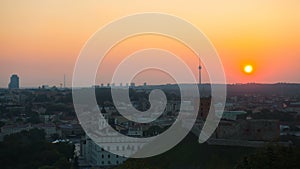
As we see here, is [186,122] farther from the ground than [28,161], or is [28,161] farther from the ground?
[186,122]

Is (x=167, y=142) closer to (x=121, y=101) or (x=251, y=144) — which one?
(x=251, y=144)

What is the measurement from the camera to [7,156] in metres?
15.7

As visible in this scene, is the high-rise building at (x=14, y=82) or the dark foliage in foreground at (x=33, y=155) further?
the high-rise building at (x=14, y=82)

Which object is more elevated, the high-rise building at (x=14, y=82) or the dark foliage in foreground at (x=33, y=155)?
the high-rise building at (x=14, y=82)

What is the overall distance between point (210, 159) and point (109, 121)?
1367cm

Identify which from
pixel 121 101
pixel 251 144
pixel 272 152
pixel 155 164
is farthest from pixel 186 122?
pixel 121 101

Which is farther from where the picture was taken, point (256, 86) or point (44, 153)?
point (256, 86)

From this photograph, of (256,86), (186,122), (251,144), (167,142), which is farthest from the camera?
(256,86)

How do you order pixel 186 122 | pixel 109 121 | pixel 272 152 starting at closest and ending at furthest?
1. pixel 272 152
2. pixel 186 122
3. pixel 109 121

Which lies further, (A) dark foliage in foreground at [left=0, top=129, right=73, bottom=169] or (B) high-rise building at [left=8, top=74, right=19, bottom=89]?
(B) high-rise building at [left=8, top=74, right=19, bottom=89]

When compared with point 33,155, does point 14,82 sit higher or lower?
higher

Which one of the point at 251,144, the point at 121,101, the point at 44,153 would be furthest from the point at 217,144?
the point at 121,101

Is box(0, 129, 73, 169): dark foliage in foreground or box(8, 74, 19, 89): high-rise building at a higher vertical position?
box(8, 74, 19, 89): high-rise building

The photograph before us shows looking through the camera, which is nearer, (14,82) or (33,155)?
(33,155)
